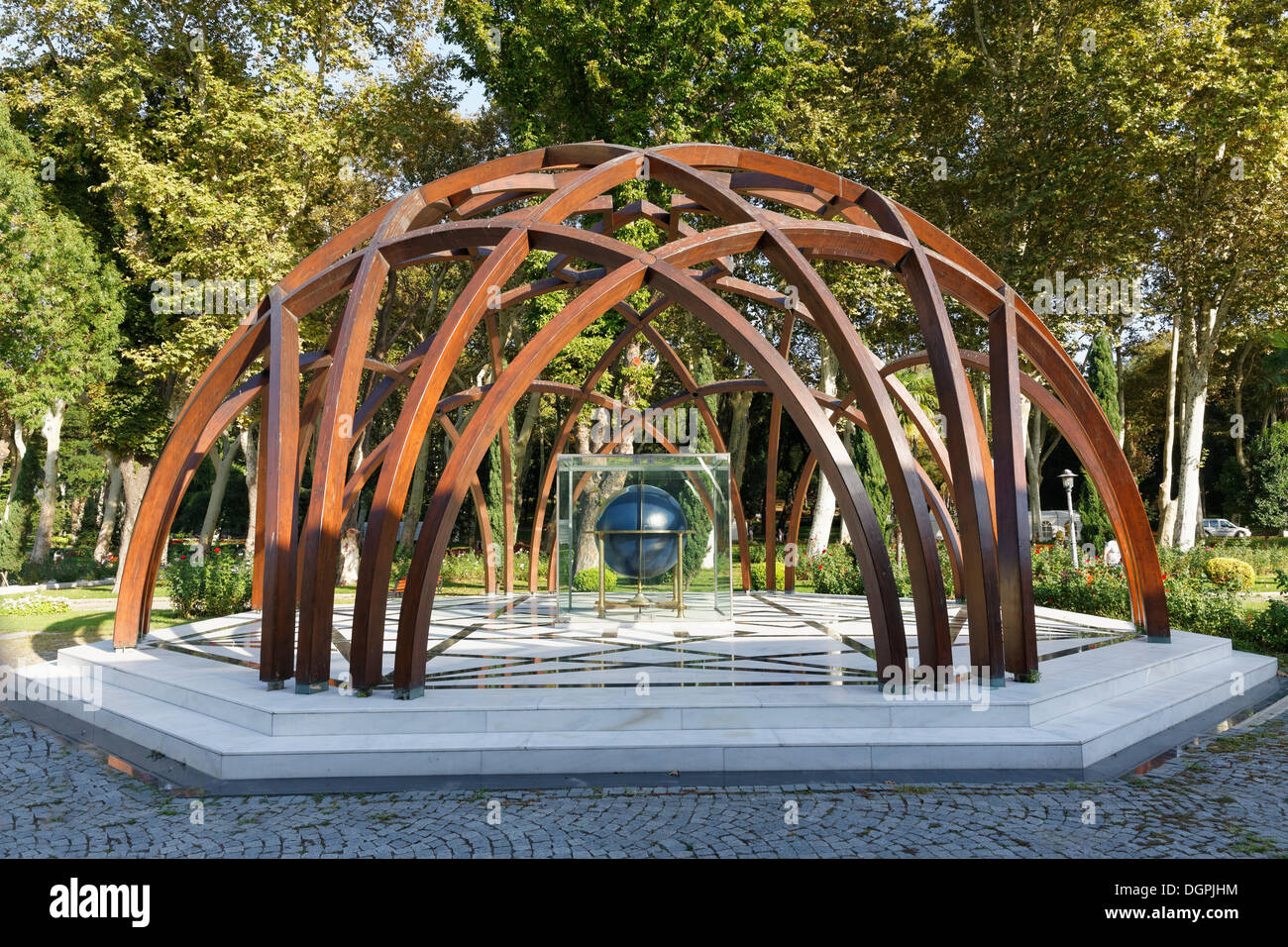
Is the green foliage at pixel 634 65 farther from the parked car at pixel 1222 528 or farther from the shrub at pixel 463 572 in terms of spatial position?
the parked car at pixel 1222 528

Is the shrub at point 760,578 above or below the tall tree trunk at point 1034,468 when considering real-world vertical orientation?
below

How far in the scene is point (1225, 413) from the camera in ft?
144

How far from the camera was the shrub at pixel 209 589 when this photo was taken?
16500 millimetres

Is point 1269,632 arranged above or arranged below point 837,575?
below

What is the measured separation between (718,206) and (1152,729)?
7.09 metres

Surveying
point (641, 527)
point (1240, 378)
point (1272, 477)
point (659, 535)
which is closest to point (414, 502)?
point (659, 535)

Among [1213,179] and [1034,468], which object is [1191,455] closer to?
[1034,468]

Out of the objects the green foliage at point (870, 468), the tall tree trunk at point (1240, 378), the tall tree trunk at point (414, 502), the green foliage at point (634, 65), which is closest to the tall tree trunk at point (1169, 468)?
the green foliage at point (870, 468)

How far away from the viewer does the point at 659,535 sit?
47.2ft

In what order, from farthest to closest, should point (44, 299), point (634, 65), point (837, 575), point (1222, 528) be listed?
point (1222, 528), point (44, 299), point (837, 575), point (634, 65)

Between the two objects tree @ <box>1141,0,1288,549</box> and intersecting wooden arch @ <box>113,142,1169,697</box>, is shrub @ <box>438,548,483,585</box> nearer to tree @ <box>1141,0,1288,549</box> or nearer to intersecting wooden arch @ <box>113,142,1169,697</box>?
intersecting wooden arch @ <box>113,142,1169,697</box>

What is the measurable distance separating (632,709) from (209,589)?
1213cm

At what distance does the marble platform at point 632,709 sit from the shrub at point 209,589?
5.05 metres

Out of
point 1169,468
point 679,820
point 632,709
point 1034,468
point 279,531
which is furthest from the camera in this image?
point 1034,468
